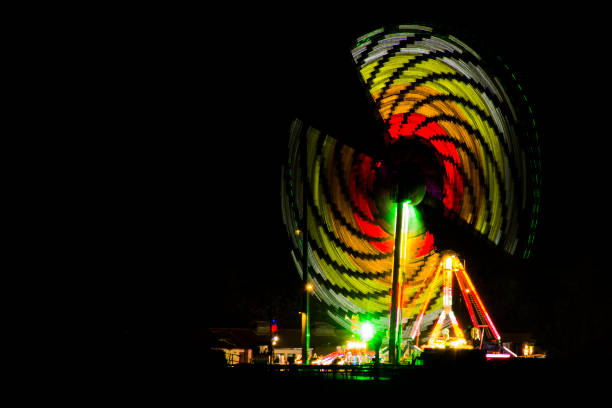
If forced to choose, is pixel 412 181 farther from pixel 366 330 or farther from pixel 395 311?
pixel 366 330

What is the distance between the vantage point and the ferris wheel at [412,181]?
17703mm

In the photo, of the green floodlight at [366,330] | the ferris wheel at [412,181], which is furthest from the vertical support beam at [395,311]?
the green floodlight at [366,330]

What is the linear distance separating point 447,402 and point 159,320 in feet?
55.6

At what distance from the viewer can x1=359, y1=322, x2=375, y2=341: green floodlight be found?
21.1m

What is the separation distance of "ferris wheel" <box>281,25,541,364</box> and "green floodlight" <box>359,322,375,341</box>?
307mm

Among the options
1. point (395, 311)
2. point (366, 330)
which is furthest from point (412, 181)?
point (366, 330)

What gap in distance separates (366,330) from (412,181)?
6002 millimetres

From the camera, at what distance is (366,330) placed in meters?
21.3

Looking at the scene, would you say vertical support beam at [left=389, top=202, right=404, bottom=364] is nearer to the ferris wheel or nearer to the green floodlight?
the ferris wheel

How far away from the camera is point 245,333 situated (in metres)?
40.0

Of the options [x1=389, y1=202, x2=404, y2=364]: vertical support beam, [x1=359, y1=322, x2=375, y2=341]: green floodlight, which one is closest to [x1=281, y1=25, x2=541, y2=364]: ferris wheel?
[x1=389, y1=202, x2=404, y2=364]: vertical support beam

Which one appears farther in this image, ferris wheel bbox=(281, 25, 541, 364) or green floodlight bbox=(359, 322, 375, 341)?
green floodlight bbox=(359, 322, 375, 341)

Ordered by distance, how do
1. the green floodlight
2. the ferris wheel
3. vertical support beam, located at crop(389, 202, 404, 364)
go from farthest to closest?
the green floodlight < the ferris wheel < vertical support beam, located at crop(389, 202, 404, 364)

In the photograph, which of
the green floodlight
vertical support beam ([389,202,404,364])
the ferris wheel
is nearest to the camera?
vertical support beam ([389,202,404,364])
